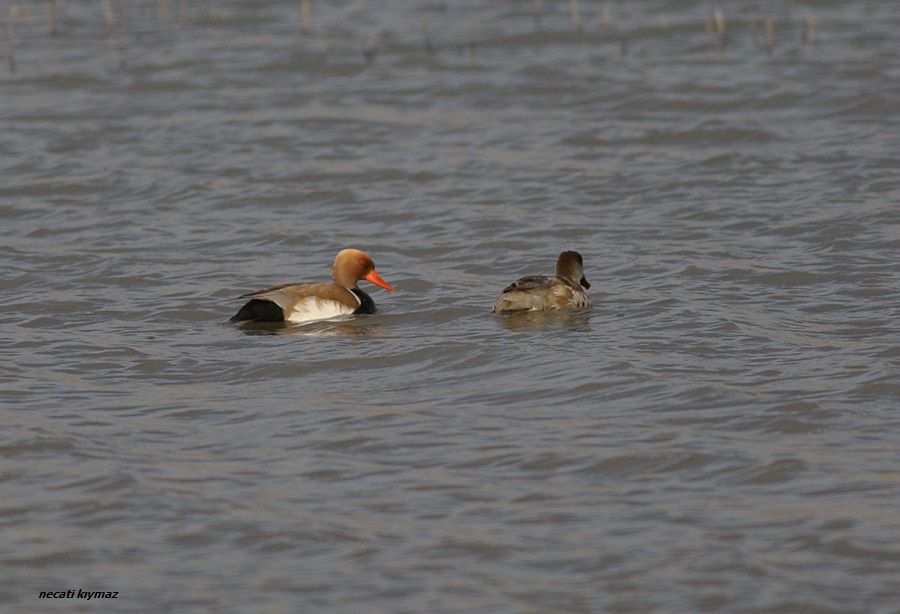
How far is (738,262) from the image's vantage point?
1081cm

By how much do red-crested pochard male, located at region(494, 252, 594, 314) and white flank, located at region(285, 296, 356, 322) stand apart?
3.72 ft

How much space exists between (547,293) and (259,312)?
1974 mm

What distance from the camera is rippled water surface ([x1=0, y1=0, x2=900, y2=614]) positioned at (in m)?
5.36

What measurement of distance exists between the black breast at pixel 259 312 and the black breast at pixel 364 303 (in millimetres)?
715

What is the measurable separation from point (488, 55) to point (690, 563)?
14.8 meters

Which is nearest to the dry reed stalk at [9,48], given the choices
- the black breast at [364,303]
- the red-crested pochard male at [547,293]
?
the black breast at [364,303]

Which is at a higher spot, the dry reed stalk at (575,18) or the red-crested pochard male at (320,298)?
the dry reed stalk at (575,18)

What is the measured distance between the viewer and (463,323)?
30.8ft

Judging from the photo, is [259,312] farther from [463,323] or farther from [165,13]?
[165,13]

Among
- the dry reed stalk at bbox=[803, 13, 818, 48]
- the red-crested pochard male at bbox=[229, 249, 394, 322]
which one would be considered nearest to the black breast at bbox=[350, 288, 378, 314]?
the red-crested pochard male at bbox=[229, 249, 394, 322]

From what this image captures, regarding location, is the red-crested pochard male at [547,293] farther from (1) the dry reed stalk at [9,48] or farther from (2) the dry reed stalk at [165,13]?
(2) the dry reed stalk at [165,13]


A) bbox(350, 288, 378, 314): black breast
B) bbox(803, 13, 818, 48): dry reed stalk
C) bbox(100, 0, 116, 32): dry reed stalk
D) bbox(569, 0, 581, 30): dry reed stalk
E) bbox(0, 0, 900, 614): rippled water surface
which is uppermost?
bbox(100, 0, 116, 32): dry reed stalk

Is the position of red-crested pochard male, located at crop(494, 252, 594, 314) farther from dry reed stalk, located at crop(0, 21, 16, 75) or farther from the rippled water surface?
dry reed stalk, located at crop(0, 21, 16, 75)

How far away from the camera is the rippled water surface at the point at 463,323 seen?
536 centimetres
